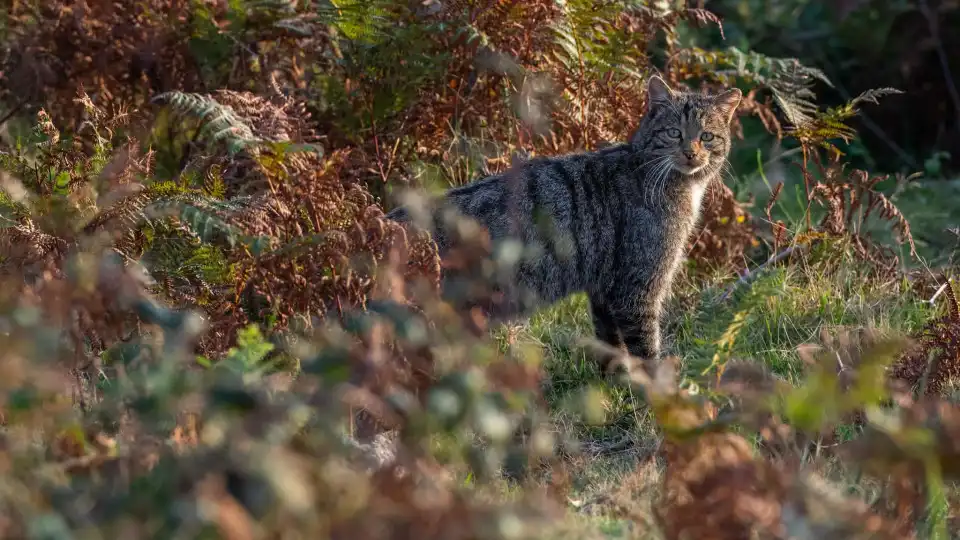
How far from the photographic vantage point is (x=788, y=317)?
4.87 m

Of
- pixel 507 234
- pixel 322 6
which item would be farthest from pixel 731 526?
pixel 322 6

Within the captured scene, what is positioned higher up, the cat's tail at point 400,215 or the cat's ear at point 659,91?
the cat's ear at point 659,91

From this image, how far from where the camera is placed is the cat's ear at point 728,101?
4992 millimetres

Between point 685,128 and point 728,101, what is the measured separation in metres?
0.30

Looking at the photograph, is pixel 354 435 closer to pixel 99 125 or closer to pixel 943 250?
pixel 99 125

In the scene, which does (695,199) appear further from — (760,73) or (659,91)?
(760,73)

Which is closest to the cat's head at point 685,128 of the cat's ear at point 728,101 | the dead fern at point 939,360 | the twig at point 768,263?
the cat's ear at point 728,101

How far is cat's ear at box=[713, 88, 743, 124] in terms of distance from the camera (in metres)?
4.99

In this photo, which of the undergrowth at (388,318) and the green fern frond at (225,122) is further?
the green fern frond at (225,122)

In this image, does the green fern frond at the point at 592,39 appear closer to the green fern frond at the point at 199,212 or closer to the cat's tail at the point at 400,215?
the cat's tail at the point at 400,215

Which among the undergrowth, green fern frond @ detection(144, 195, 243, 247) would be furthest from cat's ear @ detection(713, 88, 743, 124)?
green fern frond @ detection(144, 195, 243, 247)

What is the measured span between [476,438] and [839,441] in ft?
4.30

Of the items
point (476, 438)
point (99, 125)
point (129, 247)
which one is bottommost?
point (476, 438)

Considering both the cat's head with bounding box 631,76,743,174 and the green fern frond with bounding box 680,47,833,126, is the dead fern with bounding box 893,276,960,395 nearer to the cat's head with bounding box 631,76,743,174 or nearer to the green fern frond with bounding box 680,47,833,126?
the cat's head with bounding box 631,76,743,174
